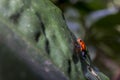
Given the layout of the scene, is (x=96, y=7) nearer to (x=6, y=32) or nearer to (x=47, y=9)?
(x=47, y=9)

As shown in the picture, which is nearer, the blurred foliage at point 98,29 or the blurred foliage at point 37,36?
the blurred foliage at point 37,36

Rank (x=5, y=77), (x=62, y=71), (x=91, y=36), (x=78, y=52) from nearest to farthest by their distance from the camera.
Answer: (x=5, y=77), (x=62, y=71), (x=78, y=52), (x=91, y=36)

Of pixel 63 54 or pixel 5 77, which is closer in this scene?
pixel 5 77

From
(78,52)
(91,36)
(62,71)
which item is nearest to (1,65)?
(62,71)

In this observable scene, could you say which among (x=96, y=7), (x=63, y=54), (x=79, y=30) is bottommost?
(x=79, y=30)

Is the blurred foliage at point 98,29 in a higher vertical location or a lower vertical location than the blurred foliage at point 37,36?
lower

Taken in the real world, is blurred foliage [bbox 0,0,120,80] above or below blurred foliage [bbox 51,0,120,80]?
above

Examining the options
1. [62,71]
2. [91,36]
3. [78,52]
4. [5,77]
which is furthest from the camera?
[91,36]

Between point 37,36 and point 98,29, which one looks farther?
point 98,29

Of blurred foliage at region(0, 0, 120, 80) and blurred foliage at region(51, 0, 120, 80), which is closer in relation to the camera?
blurred foliage at region(0, 0, 120, 80)

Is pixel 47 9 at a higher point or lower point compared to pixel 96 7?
higher

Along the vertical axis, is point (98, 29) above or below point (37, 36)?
below
